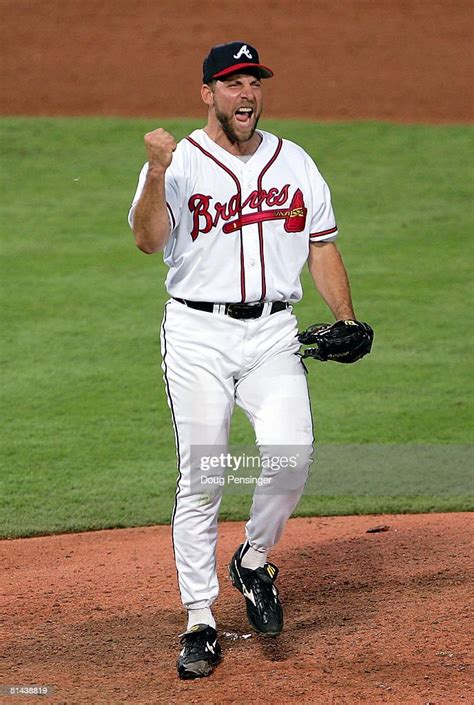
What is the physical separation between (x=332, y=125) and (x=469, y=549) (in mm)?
11582

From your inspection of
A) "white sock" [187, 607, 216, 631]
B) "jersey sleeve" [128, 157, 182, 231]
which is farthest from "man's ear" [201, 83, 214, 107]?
"white sock" [187, 607, 216, 631]

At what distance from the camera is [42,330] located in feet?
31.6

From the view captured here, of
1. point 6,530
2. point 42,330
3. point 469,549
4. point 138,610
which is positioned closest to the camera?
point 138,610

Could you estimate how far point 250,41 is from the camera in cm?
1745

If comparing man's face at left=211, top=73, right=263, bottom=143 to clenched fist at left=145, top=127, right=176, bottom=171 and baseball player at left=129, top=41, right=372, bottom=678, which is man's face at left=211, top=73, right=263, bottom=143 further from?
clenched fist at left=145, top=127, right=176, bottom=171

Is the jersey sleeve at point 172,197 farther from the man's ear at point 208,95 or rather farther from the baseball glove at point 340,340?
the baseball glove at point 340,340

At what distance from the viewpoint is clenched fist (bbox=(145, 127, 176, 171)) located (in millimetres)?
4039

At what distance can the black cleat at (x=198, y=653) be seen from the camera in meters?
4.00

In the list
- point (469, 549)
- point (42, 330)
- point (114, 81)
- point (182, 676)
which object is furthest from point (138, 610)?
point (114, 81)

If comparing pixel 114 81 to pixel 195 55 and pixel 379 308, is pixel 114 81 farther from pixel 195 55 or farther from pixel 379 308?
pixel 379 308

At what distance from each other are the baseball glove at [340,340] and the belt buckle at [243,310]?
0.73ft

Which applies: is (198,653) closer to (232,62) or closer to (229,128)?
(229,128)

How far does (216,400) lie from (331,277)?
700mm

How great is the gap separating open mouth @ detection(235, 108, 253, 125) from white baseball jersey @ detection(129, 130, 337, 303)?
0.16 metres
